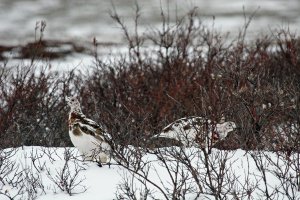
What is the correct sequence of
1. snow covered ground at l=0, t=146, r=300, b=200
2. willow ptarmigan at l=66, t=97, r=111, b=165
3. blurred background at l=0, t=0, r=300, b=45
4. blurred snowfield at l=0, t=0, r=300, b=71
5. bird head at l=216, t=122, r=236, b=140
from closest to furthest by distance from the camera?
snow covered ground at l=0, t=146, r=300, b=200 < willow ptarmigan at l=66, t=97, r=111, b=165 < bird head at l=216, t=122, r=236, b=140 < blurred snowfield at l=0, t=0, r=300, b=71 < blurred background at l=0, t=0, r=300, b=45

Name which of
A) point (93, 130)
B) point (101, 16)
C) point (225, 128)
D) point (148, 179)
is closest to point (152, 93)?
point (225, 128)

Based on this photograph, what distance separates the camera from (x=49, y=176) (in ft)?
21.1

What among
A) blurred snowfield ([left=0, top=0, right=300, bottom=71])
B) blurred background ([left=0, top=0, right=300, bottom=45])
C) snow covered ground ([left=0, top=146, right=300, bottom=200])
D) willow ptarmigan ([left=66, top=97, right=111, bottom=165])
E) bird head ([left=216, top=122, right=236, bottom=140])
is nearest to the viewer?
snow covered ground ([left=0, top=146, right=300, bottom=200])

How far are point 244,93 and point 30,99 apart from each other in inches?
201

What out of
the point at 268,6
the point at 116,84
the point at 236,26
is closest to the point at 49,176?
the point at 116,84

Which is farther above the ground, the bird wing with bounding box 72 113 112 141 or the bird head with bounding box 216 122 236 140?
the bird head with bounding box 216 122 236 140

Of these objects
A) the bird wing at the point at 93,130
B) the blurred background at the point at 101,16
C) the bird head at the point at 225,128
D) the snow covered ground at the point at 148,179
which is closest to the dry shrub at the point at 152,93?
the bird head at the point at 225,128

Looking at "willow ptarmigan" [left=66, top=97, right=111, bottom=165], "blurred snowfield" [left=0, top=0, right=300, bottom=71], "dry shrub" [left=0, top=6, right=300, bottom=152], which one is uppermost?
"blurred snowfield" [left=0, top=0, right=300, bottom=71]

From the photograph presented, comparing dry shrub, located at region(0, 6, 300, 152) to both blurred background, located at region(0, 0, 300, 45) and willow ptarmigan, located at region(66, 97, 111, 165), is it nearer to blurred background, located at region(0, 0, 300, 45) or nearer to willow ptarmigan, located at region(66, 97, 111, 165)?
willow ptarmigan, located at region(66, 97, 111, 165)

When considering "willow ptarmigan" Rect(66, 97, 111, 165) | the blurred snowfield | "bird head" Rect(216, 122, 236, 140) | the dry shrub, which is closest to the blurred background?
the blurred snowfield

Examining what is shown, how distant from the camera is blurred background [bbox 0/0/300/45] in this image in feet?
97.0

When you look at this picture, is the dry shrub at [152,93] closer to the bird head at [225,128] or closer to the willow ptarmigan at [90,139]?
the bird head at [225,128]

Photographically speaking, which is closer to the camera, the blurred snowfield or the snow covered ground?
the snow covered ground

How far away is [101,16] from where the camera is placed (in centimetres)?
3488
